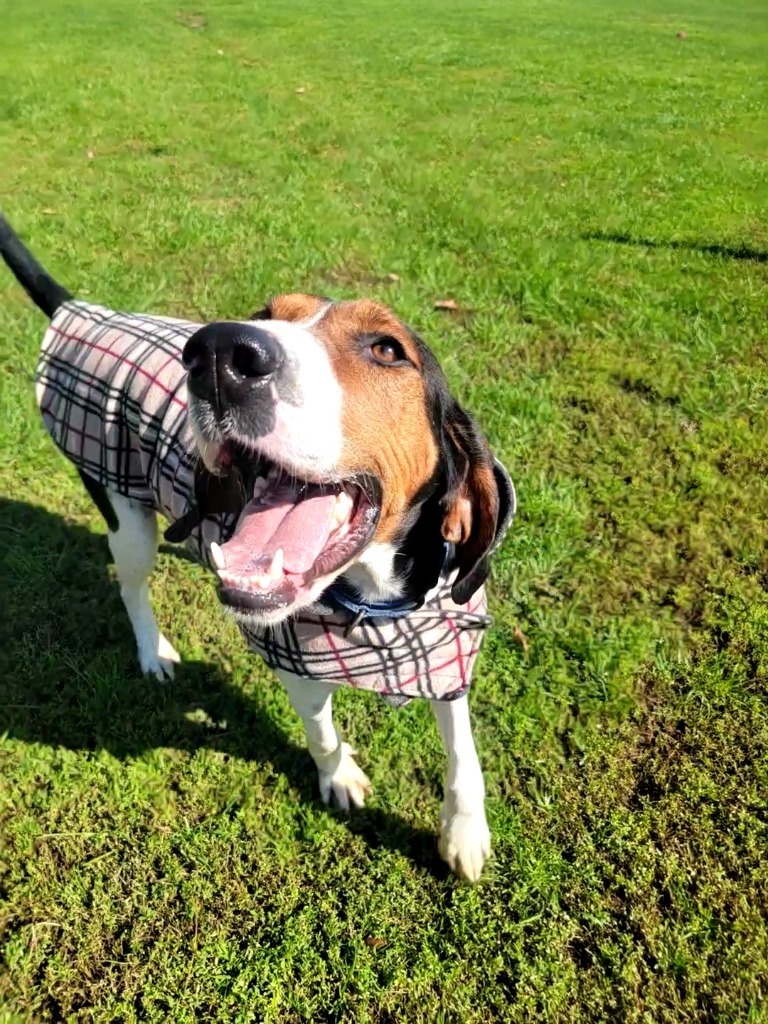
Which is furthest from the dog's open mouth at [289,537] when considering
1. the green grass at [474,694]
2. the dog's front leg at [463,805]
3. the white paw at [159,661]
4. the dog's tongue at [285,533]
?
the white paw at [159,661]

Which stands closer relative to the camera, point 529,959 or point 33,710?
point 529,959

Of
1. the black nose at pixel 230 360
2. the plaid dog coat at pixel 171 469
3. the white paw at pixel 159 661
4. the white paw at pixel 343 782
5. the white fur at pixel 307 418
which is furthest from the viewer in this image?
the white paw at pixel 159 661

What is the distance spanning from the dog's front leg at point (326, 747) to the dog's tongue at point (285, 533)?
2.26ft

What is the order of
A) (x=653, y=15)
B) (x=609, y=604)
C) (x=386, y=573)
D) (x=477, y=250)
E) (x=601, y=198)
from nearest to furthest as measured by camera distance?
(x=386, y=573) < (x=609, y=604) < (x=477, y=250) < (x=601, y=198) < (x=653, y=15)

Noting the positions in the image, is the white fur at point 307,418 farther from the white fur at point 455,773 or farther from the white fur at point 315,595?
the white fur at point 455,773

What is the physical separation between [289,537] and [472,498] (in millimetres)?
590

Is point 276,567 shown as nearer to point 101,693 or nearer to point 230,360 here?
point 230,360

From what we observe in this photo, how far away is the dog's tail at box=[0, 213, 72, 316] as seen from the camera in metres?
3.23

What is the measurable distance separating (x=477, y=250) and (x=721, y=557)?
4.09 m

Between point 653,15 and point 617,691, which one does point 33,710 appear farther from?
point 653,15

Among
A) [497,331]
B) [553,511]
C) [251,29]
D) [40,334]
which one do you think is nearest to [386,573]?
[553,511]

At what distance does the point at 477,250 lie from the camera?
7031 mm

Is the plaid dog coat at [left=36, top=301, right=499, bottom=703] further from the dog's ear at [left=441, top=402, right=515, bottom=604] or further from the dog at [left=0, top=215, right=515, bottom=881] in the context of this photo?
the dog's ear at [left=441, top=402, right=515, bottom=604]

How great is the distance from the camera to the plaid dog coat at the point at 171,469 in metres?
2.46
